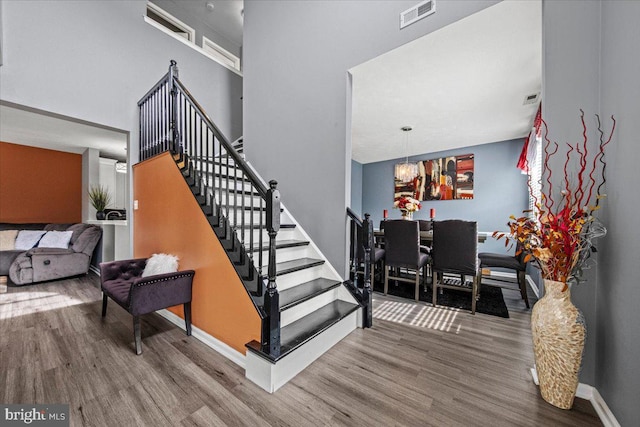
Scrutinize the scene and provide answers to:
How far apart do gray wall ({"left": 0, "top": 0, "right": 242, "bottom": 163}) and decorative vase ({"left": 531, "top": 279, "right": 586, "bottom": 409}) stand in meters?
4.77

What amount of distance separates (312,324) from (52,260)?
15.6 feet

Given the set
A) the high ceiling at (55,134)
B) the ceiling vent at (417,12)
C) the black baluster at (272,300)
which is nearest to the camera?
the black baluster at (272,300)

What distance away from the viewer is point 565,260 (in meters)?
1.47

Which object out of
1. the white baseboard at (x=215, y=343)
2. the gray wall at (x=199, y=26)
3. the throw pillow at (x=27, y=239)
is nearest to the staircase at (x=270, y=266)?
the white baseboard at (x=215, y=343)

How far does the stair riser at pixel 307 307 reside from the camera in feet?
6.89

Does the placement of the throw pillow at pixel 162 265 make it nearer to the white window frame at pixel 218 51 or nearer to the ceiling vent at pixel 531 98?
the white window frame at pixel 218 51

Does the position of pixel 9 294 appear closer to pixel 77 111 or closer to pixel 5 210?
pixel 77 111

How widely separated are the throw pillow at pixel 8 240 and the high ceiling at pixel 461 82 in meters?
6.28

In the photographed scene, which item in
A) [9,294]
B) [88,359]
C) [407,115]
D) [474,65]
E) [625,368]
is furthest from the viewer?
[407,115]

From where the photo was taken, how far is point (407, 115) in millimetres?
4062

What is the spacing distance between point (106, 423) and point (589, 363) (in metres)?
2.86

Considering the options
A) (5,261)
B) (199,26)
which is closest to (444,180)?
(199,26)

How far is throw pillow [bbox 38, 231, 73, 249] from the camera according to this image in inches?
176

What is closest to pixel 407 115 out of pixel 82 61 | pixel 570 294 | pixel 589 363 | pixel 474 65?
pixel 474 65
